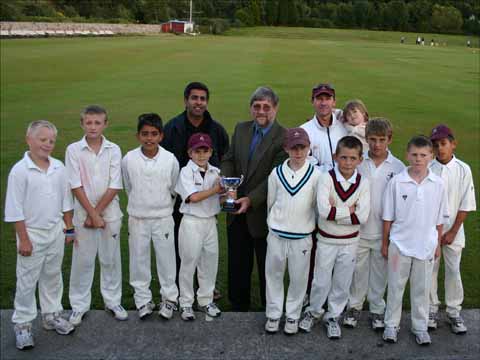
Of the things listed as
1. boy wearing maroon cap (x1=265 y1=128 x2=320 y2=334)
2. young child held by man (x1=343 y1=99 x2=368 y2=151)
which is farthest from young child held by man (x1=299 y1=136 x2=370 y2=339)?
young child held by man (x1=343 y1=99 x2=368 y2=151)

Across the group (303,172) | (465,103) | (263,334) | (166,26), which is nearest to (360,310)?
(263,334)

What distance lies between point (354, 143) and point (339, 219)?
560 mm

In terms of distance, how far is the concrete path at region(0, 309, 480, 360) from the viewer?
3629 millimetres

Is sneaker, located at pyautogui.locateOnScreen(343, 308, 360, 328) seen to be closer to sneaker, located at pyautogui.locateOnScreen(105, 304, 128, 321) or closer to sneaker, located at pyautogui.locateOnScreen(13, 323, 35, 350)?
sneaker, located at pyautogui.locateOnScreen(105, 304, 128, 321)

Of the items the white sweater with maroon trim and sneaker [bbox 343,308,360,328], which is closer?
the white sweater with maroon trim

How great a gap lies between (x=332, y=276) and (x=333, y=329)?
39 cm

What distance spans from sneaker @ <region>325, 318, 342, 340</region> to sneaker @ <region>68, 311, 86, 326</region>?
1.89 metres

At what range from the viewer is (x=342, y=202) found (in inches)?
150

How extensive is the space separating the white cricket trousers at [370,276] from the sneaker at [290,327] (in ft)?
1.59

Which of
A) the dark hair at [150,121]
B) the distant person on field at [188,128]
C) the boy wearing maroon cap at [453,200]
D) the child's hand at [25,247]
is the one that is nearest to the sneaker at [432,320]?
the boy wearing maroon cap at [453,200]

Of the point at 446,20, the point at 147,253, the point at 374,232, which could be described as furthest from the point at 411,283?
the point at 446,20

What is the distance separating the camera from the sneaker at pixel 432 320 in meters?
3.99

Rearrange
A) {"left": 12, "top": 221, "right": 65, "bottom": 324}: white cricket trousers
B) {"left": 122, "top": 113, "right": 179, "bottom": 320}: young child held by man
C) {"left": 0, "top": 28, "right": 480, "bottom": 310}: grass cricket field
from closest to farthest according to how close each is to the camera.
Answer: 1. {"left": 12, "top": 221, "right": 65, "bottom": 324}: white cricket trousers
2. {"left": 122, "top": 113, "right": 179, "bottom": 320}: young child held by man
3. {"left": 0, "top": 28, "right": 480, "bottom": 310}: grass cricket field

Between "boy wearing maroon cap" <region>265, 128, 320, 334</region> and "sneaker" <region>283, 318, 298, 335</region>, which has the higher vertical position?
"boy wearing maroon cap" <region>265, 128, 320, 334</region>
